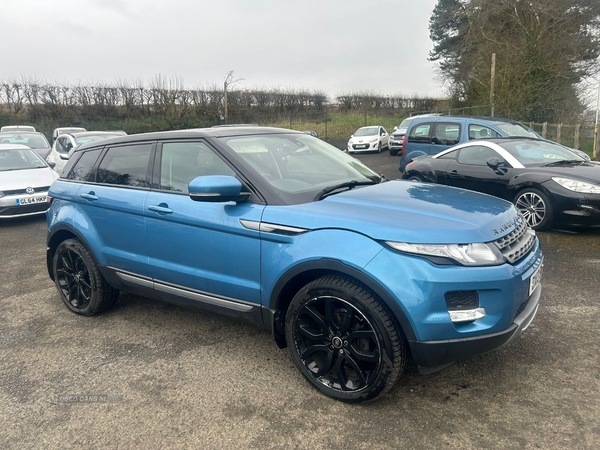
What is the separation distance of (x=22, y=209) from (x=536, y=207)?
27.8 ft

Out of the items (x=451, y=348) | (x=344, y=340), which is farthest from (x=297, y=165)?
(x=451, y=348)

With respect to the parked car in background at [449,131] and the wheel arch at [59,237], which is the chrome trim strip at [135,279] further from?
the parked car in background at [449,131]

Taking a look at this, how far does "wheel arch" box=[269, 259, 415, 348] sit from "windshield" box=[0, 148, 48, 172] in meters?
8.24

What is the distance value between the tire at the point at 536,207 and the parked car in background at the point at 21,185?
8.06 m

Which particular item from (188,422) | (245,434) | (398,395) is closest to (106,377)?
(188,422)

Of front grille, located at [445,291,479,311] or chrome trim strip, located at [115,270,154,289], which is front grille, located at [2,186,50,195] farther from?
front grille, located at [445,291,479,311]

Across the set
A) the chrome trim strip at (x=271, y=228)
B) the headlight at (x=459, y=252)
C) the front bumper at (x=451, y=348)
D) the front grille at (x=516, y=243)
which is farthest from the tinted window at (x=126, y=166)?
the front grille at (x=516, y=243)

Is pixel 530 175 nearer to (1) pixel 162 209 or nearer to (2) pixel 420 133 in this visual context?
(2) pixel 420 133

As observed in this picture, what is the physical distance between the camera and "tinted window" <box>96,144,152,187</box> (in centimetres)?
377

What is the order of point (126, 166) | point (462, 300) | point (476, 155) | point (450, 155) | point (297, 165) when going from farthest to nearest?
point (450, 155), point (476, 155), point (126, 166), point (297, 165), point (462, 300)

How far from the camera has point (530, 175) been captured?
6438 millimetres

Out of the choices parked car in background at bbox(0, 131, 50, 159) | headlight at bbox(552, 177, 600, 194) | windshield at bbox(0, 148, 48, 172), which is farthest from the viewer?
parked car in background at bbox(0, 131, 50, 159)

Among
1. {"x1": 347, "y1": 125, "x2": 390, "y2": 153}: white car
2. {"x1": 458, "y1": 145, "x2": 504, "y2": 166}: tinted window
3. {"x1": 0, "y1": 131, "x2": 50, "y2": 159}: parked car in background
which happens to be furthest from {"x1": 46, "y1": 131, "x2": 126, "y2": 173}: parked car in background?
{"x1": 347, "y1": 125, "x2": 390, "y2": 153}: white car

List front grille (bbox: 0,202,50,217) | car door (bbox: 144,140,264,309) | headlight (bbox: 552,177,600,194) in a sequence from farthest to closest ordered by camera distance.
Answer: front grille (bbox: 0,202,50,217) < headlight (bbox: 552,177,600,194) < car door (bbox: 144,140,264,309)
